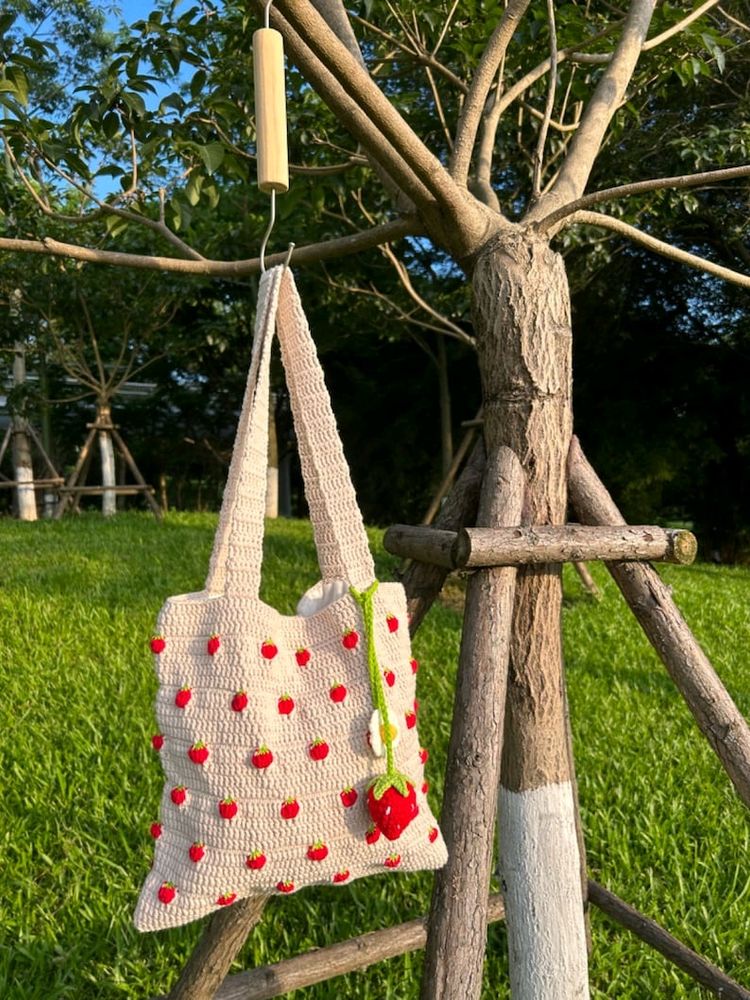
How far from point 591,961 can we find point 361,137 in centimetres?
197

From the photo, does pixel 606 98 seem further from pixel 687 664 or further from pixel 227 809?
pixel 227 809

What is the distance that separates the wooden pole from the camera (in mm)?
1203

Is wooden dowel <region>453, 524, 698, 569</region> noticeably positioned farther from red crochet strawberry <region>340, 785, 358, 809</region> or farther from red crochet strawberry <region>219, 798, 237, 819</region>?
red crochet strawberry <region>219, 798, 237, 819</region>

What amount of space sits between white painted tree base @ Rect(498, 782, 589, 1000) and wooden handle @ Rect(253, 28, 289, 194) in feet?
3.90

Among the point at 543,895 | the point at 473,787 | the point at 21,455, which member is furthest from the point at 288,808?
the point at 21,455

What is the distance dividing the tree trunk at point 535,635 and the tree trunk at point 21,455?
9.82 metres

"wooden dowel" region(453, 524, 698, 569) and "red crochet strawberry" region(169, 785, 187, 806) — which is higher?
"wooden dowel" region(453, 524, 698, 569)

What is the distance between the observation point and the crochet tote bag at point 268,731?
3.43 ft

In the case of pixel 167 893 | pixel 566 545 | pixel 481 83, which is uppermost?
pixel 481 83

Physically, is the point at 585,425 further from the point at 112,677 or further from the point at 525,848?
the point at 525,848

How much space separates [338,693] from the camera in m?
1.08

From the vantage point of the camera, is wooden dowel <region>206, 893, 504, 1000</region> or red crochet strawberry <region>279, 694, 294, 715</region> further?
wooden dowel <region>206, 893, 504, 1000</region>

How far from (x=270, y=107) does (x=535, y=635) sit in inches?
39.0

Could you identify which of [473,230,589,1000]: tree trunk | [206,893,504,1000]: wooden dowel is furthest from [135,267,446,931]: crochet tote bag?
[206,893,504,1000]: wooden dowel
